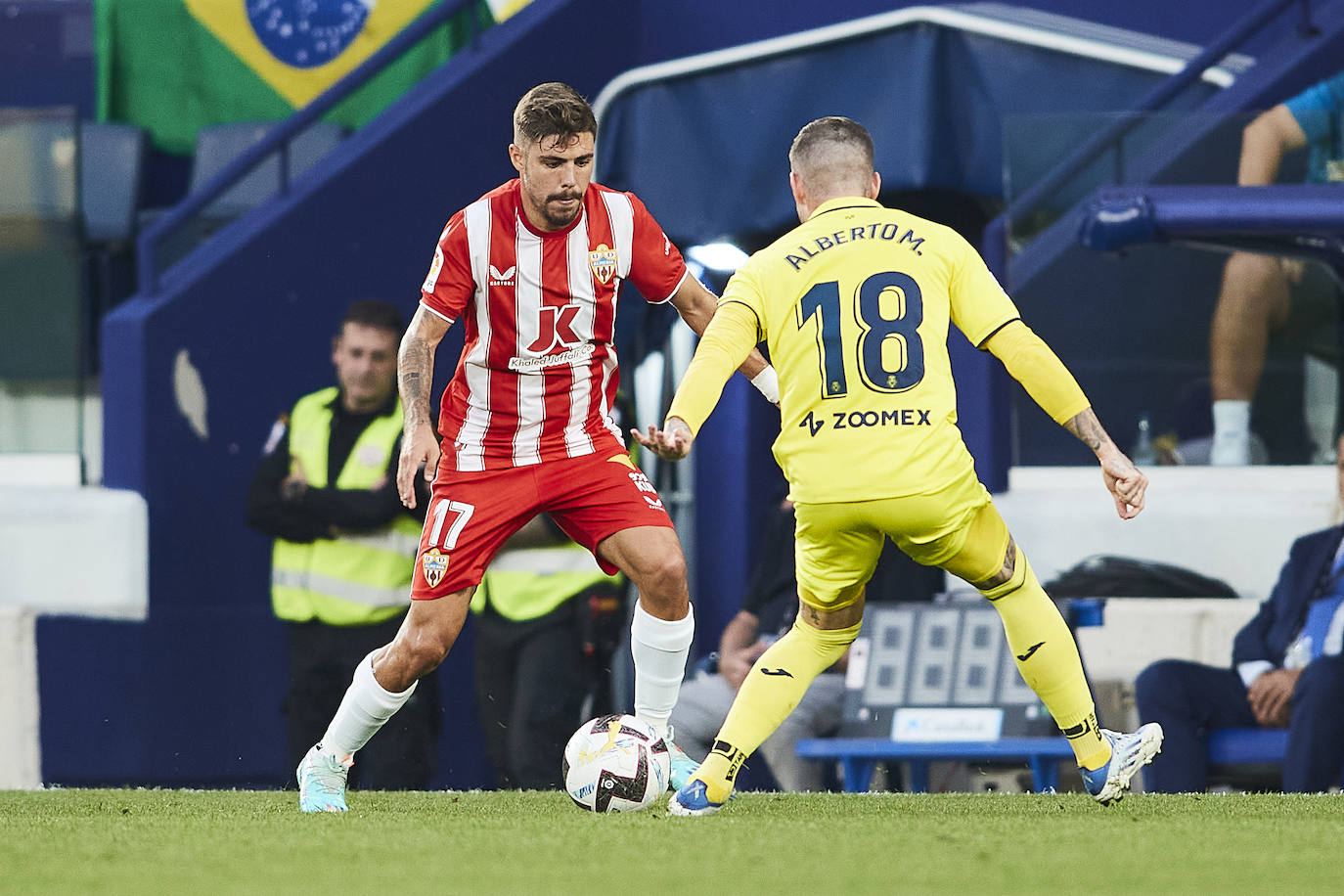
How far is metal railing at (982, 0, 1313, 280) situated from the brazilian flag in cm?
416

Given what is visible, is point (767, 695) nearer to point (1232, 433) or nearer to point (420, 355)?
point (420, 355)

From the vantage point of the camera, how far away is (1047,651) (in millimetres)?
4727

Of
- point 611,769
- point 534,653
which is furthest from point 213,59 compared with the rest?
point 611,769

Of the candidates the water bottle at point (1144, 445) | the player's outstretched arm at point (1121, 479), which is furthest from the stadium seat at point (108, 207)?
the player's outstretched arm at point (1121, 479)

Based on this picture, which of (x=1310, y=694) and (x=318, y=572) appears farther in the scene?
(x=318, y=572)

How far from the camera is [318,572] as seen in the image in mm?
7535

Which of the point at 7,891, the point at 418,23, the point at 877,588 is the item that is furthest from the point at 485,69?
the point at 7,891

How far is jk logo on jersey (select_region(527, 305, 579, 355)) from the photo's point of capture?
5078 mm

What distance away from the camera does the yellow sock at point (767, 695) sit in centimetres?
466

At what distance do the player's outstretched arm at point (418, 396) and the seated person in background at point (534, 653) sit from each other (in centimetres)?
245

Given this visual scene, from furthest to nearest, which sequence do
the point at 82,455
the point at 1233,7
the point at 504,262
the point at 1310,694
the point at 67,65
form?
the point at 67,65
the point at 1233,7
the point at 82,455
the point at 1310,694
the point at 504,262

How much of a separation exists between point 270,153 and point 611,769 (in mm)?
4639

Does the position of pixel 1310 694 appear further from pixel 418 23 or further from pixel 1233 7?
pixel 418 23

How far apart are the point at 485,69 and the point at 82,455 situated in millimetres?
2349
